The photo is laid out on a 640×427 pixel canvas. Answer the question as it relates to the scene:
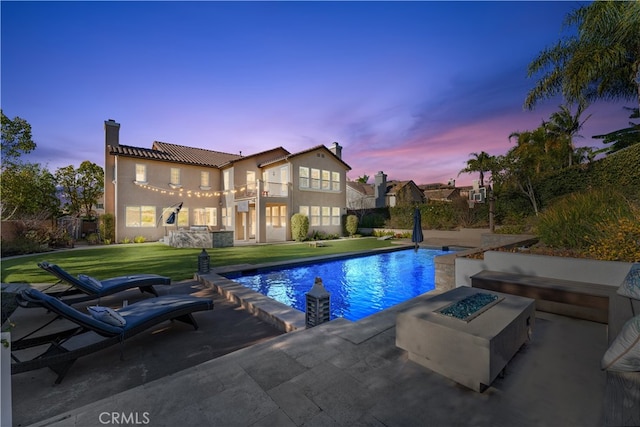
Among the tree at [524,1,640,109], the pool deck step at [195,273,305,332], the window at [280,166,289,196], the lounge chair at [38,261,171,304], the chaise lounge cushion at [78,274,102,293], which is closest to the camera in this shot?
the pool deck step at [195,273,305,332]

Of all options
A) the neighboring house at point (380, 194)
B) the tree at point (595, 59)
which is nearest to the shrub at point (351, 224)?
the neighboring house at point (380, 194)

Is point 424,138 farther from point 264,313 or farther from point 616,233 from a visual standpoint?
point 264,313

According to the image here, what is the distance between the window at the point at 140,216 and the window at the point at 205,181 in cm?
392

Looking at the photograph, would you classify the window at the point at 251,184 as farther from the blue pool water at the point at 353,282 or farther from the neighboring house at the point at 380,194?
the neighboring house at the point at 380,194

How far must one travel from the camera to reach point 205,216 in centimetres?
2169

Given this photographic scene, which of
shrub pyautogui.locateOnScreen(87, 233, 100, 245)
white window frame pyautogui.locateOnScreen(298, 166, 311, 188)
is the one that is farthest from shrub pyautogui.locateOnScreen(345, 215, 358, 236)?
shrub pyautogui.locateOnScreen(87, 233, 100, 245)

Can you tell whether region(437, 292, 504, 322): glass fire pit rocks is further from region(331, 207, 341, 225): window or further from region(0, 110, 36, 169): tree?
region(0, 110, 36, 169): tree

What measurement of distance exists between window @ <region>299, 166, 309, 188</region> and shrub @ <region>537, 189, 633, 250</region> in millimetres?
15594

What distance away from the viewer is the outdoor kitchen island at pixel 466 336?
2486 millimetres

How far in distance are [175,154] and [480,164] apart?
77.4 ft

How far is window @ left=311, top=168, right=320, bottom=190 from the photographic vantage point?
70.6 ft

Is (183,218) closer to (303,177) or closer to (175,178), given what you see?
(175,178)

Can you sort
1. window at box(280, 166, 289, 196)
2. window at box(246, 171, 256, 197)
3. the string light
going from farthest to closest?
window at box(280, 166, 289, 196) < window at box(246, 171, 256, 197) < the string light

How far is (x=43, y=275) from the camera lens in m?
8.09
